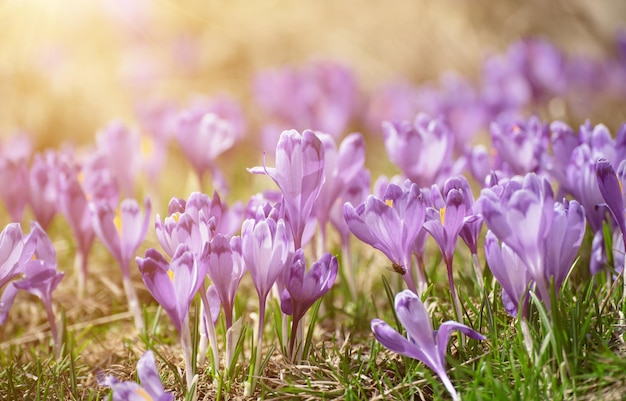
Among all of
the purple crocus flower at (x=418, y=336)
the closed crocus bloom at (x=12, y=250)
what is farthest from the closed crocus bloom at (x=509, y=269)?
the closed crocus bloom at (x=12, y=250)

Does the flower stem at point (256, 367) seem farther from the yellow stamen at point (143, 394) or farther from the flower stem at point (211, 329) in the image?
the yellow stamen at point (143, 394)

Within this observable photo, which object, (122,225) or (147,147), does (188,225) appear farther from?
(147,147)

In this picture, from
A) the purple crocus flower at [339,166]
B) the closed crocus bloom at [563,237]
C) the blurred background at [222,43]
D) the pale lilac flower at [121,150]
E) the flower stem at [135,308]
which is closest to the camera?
the closed crocus bloom at [563,237]

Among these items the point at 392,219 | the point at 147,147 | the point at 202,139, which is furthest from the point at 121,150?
the point at 392,219

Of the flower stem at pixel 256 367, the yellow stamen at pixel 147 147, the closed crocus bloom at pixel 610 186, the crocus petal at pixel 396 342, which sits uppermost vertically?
the yellow stamen at pixel 147 147

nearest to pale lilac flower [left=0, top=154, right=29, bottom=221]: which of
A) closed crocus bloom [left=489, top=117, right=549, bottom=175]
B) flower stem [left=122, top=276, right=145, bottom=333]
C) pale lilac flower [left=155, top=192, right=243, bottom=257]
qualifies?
flower stem [left=122, top=276, right=145, bottom=333]

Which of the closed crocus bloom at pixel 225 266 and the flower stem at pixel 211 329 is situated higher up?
the closed crocus bloom at pixel 225 266

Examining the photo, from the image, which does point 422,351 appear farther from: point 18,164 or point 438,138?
point 18,164
